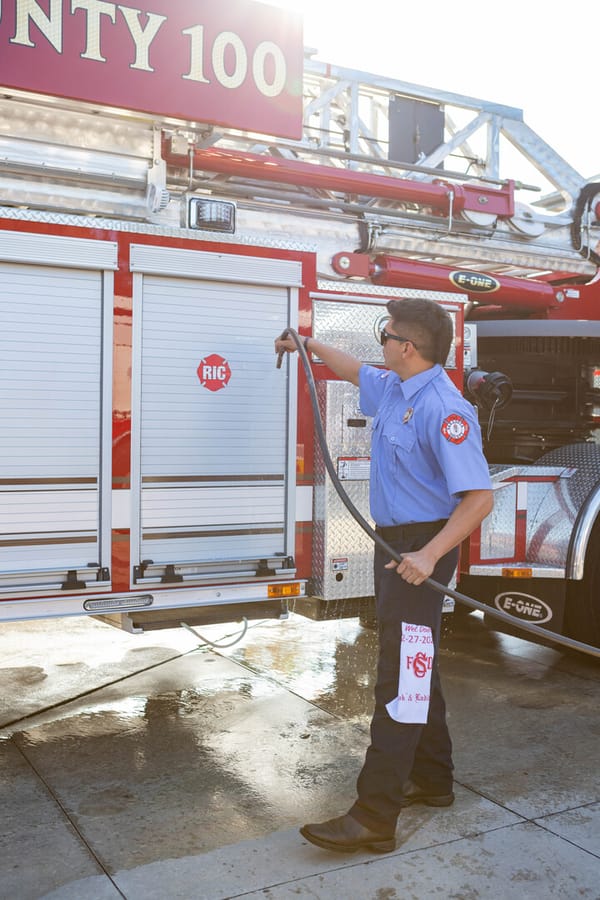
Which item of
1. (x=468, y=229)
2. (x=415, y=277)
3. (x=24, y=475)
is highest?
(x=468, y=229)

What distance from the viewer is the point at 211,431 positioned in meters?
4.33

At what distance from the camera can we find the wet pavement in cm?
305

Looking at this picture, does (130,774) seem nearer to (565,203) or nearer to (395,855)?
(395,855)

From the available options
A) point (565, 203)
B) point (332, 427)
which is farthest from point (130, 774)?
point (565, 203)

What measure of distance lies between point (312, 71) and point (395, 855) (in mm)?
6086

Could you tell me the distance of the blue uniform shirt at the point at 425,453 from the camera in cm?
315

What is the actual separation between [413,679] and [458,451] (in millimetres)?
810

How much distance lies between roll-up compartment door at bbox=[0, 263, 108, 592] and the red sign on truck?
3.89ft

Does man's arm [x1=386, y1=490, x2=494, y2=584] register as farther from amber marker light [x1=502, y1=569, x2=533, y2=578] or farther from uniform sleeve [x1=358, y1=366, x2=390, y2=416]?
amber marker light [x1=502, y1=569, x2=533, y2=578]

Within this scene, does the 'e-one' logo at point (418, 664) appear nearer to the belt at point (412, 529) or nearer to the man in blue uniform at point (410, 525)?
the man in blue uniform at point (410, 525)

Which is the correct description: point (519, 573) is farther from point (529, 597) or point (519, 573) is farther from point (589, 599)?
point (589, 599)

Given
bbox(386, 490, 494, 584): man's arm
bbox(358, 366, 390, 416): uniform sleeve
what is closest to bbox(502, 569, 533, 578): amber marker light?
bbox(358, 366, 390, 416): uniform sleeve

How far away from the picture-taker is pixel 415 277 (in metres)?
6.86

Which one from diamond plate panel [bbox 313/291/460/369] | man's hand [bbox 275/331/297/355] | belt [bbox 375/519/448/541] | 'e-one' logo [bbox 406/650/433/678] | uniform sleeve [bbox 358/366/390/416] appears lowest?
'e-one' logo [bbox 406/650/433/678]
